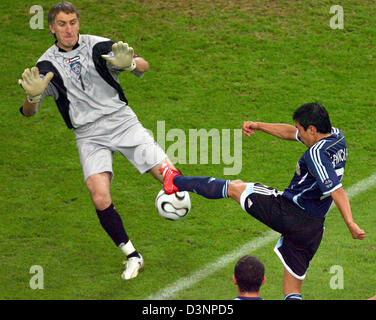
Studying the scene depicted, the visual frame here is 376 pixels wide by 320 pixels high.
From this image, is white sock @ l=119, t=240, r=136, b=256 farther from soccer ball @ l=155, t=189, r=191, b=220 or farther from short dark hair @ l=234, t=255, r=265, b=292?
short dark hair @ l=234, t=255, r=265, b=292

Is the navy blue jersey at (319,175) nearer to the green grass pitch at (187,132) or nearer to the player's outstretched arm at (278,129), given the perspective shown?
the player's outstretched arm at (278,129)

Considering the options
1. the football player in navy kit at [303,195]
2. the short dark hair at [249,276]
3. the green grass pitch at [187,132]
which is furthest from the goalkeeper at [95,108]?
the short dark hair at [249,276]

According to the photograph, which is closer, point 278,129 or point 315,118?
point 315,118

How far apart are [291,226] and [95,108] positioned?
7.75ft

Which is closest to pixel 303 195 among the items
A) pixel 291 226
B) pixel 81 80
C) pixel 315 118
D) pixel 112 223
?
pixel 291 226

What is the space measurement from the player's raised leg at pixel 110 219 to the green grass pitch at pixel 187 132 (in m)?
0.13

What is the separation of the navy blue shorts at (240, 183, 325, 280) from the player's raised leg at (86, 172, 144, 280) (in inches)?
56.2

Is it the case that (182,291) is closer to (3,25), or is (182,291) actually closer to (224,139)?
(224,139)

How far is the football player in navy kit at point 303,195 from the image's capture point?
643cm

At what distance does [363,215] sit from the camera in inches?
343

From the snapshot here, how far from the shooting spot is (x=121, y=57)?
7.39 m

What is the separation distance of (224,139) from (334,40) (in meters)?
3.11

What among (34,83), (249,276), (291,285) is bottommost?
(291,285)

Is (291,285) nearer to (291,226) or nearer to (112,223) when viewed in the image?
(291,226)
